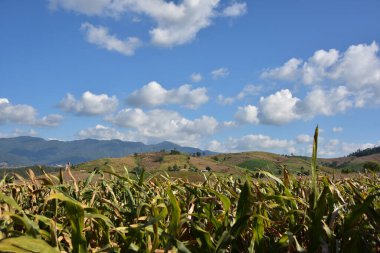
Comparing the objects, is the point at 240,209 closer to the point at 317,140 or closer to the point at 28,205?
the point at 317,140

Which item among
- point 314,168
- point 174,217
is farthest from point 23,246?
point 314,168

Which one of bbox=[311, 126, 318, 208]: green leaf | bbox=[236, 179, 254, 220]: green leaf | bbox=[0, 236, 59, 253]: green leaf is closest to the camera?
bbox=[0, 236, 59, 253]: green leaf

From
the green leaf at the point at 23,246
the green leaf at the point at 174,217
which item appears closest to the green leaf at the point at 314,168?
the green leaf at the point at 174,217

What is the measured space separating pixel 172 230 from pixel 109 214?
4.13 ft

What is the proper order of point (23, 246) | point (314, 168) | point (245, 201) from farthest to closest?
point (314, 168) < point (245, 201) < point (23, 246)

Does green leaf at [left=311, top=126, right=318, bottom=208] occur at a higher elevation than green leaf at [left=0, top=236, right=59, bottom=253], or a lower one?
higher

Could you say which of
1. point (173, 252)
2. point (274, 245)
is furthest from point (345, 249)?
point (173, 252)

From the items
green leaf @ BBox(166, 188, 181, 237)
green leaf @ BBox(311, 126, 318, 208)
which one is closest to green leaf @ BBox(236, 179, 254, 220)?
green leaf @ BBox(166, 188, 181, 237)

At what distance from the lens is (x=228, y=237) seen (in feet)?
7.18

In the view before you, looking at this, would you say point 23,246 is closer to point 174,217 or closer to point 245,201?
point 174,217

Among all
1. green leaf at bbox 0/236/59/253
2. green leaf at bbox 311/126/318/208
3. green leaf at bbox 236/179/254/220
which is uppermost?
green leaf at bbox 311/126/318/208

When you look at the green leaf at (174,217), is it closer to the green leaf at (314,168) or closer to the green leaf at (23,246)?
the green leaf at (23,246)

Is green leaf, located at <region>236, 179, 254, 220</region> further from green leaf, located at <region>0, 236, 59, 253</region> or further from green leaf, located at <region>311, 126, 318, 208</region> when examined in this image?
green leaf, located at <region>0, 236, 59, 253</region>

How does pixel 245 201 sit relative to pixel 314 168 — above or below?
below
